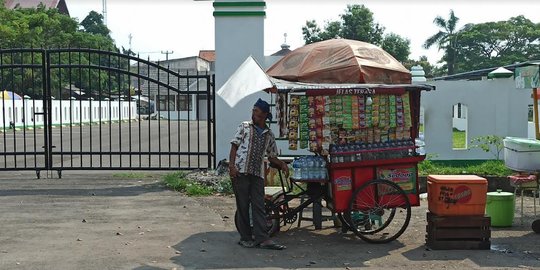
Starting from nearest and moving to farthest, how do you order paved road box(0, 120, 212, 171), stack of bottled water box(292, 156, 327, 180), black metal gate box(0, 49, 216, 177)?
stack of bottled water box(292, 156, 327, 180) < black metal gate box(0, 49, 216, 177) < paved road box(0, 120, 212, 171)

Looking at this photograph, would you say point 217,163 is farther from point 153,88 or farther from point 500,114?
point 153,88

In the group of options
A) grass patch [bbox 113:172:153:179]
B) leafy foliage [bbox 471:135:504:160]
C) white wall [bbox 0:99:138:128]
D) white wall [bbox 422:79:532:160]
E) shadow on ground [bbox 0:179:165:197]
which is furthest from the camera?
white wall [bbox 0:99:138:128]

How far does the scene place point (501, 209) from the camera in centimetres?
867

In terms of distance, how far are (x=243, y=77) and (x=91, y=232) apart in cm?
283

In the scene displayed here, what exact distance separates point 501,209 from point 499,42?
179 feet

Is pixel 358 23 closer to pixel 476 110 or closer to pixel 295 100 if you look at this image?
Answer: pixel 476 110

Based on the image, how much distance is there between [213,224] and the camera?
880 cm

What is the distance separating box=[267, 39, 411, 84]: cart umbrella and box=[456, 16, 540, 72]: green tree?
168 ft

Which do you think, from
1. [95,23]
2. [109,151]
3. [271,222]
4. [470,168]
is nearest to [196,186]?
[109,151]

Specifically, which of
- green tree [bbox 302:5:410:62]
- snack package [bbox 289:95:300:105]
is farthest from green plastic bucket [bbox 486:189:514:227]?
green tree [bbox 302:5:410:62]

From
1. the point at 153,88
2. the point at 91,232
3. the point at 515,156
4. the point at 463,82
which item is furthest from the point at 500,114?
the point at 153,88

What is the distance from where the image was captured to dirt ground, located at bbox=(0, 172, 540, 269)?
678cm

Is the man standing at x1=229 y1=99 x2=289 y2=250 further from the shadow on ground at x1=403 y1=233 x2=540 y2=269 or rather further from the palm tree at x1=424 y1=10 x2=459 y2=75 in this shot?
the palm tree at x1=424 y1=10 x2=459 y2=75

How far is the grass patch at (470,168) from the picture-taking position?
1227 cm
